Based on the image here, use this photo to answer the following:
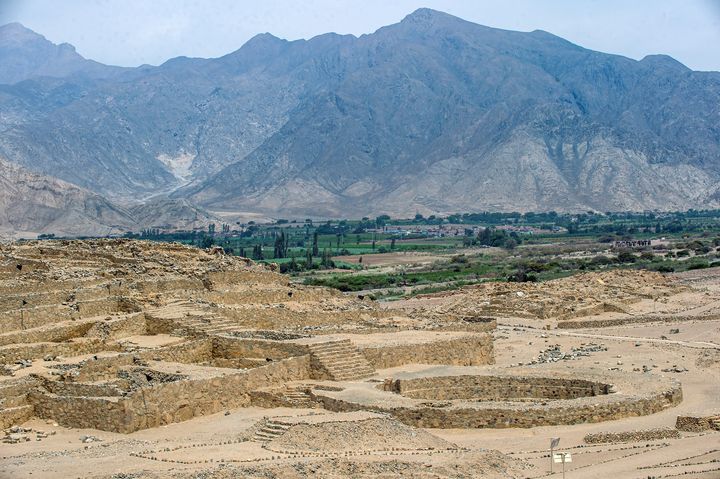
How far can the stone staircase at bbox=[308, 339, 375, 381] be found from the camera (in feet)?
84.9

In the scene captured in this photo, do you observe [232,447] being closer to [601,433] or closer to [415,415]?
[415,415]

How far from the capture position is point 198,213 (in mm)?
159000

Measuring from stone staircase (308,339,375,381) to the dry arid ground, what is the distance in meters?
0.04

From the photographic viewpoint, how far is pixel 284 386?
24.8 metres

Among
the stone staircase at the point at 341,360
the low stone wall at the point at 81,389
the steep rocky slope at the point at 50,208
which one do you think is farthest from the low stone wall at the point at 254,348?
the steep rocky slope at the point at 50,208

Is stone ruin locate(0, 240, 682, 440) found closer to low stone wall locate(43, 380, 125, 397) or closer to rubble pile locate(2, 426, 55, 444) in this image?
low stone wall locate(43, 380, 125, 397)

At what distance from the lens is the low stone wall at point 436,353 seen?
27688 mm

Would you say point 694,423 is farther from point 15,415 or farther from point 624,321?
point 624,321

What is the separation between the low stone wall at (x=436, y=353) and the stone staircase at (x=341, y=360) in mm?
484

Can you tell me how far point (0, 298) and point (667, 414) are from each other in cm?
1481

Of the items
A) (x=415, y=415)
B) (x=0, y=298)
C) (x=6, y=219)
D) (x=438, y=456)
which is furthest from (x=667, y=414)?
(x=6, y=219)

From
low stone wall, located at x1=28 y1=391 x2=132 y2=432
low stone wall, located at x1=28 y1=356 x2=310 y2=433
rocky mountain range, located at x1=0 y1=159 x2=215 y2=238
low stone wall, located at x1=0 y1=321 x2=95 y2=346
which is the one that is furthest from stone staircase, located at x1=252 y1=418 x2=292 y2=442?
rocky mountain range, located at x1=0 y1=159 x2=215 y2=238

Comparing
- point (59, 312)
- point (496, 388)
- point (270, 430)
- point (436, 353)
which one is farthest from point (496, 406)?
point (59, 312)

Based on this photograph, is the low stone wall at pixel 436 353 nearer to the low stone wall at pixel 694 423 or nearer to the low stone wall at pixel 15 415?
the low stone wall at pixel 694 423
